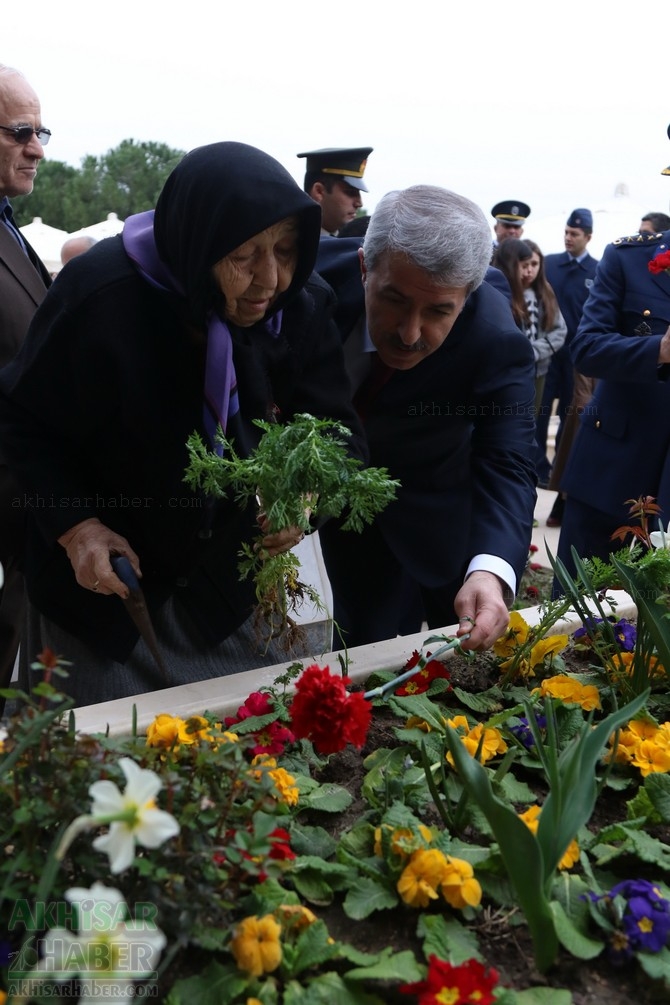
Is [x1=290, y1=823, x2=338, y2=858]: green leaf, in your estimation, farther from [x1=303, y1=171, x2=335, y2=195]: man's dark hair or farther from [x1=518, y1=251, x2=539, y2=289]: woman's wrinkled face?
[x1=518, y1=251, x2=539, y2=289]: woman's wrinkled face

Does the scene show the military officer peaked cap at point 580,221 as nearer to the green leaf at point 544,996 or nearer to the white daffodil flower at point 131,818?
the green leaf at point 544,996

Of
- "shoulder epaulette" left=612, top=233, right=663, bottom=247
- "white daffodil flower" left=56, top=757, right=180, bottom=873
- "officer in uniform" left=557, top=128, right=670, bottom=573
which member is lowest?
"officer in uniform" left=557, top=128, right=670, bottom=573

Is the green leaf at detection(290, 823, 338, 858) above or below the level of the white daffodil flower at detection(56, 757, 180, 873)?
below

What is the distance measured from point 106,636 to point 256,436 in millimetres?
548

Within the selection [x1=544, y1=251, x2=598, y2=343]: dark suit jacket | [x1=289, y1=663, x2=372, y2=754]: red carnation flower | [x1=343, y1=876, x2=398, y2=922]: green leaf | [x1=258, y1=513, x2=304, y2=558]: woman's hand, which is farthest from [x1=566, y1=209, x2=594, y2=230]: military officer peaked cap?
[x1=343, y1=876, x2=398, y2=922]: green leaf

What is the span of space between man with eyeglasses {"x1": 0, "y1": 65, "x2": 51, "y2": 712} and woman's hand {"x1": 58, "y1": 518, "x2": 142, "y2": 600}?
945 mm

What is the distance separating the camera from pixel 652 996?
1238mm

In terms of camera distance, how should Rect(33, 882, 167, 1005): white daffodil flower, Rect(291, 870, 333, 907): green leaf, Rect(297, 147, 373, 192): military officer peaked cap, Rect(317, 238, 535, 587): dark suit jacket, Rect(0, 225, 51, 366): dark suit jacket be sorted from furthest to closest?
Rect(297, 147, 373, 192): military officer peaked cap → Rect(0, 225, 51, 366): dark suit jacket → Rect(317, 238, 535, 587): dark suit jacket → Rect(291, 870, 333, 907): green leaf → Rect(33, 882, 167, 1005): white daffodil flower

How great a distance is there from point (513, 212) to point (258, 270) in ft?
22.6

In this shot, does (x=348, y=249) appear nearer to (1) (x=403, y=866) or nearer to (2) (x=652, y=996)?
(1) (x=403, y=866)

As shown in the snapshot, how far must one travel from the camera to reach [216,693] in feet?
6.22

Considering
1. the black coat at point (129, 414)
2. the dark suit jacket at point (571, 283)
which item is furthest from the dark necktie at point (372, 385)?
the dark suit jacket at point (571, 283)

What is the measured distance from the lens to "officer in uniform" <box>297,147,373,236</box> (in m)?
4.65

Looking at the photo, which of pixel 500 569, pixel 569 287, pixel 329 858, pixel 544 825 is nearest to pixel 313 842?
A: pixel 329 858
